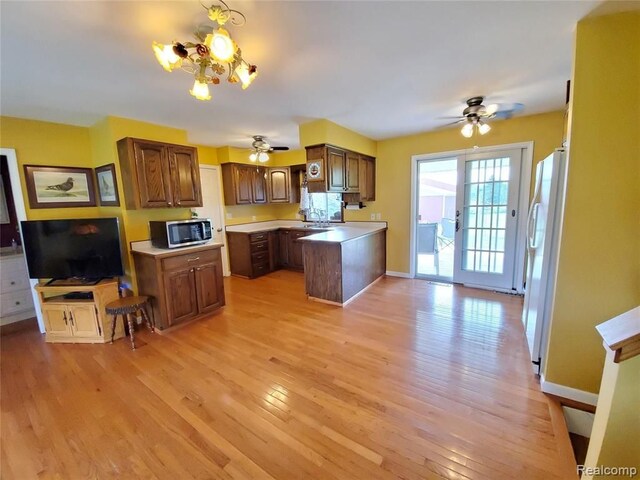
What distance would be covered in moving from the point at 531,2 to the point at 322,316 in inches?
123

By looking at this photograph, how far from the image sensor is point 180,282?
3.00m

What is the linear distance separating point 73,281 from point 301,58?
131 inches

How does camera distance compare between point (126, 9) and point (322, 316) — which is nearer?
point (126, 9)

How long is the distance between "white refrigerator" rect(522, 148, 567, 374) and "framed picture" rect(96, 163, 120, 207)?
4238 mm

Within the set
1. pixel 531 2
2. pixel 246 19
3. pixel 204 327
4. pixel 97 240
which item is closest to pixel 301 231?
pixel 204 327

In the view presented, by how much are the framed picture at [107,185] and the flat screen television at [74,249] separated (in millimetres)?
378

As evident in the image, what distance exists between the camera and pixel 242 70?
5.03ft

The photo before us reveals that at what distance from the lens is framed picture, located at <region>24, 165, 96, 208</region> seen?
288 cm

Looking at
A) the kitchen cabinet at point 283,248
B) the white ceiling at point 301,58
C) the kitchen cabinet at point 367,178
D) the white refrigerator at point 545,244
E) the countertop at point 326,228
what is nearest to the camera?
the white ceiling at point 301,58

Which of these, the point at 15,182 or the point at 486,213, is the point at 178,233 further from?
the point at 486,213

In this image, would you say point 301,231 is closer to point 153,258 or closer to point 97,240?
point 153,258

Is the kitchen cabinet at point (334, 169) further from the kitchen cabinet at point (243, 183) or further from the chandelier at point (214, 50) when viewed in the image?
the kitchen cabinet at point (243, 183)

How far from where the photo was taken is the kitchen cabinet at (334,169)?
11.1 ft

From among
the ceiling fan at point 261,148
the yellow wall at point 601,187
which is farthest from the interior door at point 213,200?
the yellow wall at point 601,187
